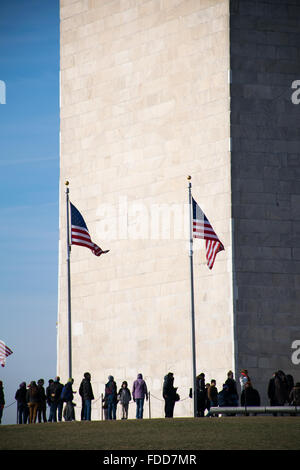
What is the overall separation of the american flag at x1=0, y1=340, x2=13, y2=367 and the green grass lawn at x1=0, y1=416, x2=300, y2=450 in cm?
1025

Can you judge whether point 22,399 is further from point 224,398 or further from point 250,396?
point 250,396

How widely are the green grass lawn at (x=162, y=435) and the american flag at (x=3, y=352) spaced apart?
10251mm

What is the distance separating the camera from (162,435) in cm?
2816

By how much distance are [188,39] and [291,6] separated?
4.04 m

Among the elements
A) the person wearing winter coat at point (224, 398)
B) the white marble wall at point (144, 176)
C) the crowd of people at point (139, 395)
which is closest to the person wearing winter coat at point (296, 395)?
the crowd of people at point (139, 395)

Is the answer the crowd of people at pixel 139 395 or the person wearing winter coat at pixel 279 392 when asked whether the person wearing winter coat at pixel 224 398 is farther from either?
the person wearing winter coat at pixel 279 392

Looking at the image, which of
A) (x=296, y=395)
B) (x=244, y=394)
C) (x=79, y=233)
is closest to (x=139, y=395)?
(x=244, y=394)

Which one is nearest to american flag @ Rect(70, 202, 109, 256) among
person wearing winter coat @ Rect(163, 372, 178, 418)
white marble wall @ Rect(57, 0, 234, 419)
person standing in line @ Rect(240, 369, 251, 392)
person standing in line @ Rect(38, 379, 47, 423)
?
person standing in line @ Rect(38, 379, 47, 423)

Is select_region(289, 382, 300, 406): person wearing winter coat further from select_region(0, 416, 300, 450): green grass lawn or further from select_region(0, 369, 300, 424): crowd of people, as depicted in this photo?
select_region(0, 416, 300, 450): green grass lawn

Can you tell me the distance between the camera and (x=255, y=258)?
40156mm

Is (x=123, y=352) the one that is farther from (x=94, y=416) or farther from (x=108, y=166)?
(x=108, y=166)

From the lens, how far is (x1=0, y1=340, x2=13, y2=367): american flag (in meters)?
42.0
